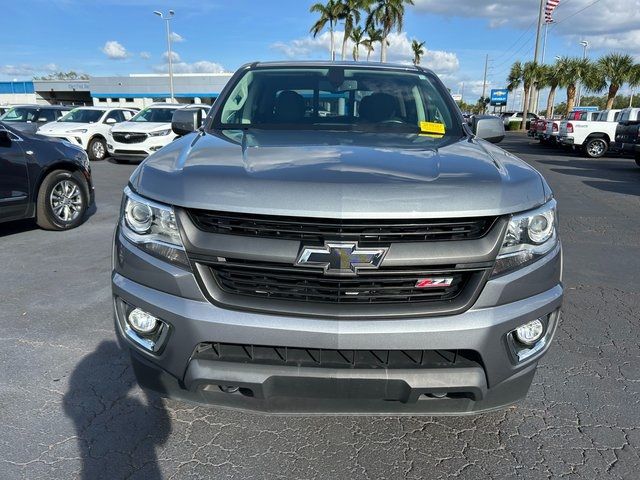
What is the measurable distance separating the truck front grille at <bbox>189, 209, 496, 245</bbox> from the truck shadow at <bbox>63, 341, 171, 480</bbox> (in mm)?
1085

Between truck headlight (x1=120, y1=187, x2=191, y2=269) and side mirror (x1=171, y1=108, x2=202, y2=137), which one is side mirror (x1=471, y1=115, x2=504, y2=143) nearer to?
side mirror (x1=171, y1=108, x2=202, y2=137)

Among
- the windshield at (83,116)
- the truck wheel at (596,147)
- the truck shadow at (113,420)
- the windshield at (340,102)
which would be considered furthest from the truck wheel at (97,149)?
the truck wheel at (596,147)

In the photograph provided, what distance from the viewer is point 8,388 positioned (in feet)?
9.84

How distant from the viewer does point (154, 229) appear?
214cm

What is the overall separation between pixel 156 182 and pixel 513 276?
1553 millimetres

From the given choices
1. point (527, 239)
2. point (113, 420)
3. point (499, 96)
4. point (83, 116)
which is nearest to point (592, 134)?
point (83, 116)

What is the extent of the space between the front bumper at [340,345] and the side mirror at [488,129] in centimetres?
158

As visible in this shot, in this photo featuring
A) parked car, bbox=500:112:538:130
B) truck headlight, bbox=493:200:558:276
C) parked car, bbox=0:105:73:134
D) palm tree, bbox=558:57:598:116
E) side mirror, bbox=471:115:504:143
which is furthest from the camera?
parked car, bbox=500:112:538:130

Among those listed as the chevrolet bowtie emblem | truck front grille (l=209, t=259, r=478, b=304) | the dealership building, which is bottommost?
truck front grille (l=209, t=259, r=478, b=304)

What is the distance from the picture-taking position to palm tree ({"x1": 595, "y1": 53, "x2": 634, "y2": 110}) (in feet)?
123

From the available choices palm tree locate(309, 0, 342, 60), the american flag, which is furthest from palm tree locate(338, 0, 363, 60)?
the american flag

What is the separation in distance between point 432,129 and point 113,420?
2564 mm

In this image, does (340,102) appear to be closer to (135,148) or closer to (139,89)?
(135,148)

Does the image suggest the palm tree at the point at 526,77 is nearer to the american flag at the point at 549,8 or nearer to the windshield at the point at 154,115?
the american flag at the point at 549,8
